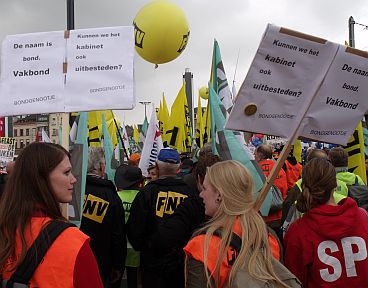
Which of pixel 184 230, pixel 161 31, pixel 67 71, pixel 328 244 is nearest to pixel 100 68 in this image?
pixel 67 71

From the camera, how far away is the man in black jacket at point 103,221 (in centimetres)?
443

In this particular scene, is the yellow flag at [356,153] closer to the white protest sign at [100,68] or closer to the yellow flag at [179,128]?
the white protest sign at [100,68]

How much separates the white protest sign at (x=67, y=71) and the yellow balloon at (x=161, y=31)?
12.0ft

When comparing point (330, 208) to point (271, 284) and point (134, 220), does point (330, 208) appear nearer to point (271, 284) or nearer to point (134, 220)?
point (271, 284)

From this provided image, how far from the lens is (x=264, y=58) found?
2.95 meters

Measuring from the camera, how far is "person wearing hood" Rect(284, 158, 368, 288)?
287 cm

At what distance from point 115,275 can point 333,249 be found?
2.45 metres

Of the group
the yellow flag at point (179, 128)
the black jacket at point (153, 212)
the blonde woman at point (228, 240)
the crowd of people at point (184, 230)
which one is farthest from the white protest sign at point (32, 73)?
the yellow flag at point (179, 128)

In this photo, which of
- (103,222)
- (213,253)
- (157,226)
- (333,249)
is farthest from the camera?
(103,222)

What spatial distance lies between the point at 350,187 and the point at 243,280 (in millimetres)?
2939

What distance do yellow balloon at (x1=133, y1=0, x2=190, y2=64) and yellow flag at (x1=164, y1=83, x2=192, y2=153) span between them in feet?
12.1

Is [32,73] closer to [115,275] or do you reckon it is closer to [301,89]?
[301,89]

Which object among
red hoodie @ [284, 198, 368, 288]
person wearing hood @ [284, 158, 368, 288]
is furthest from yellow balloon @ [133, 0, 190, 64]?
red hoodie @ [284, 198, 368, 288]

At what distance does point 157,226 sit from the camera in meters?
4.34
